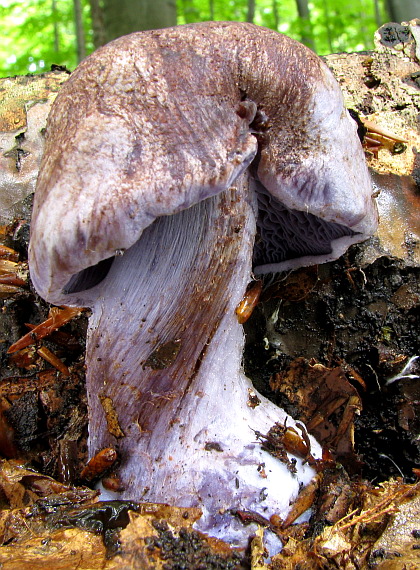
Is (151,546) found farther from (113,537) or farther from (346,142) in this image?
(346,142)

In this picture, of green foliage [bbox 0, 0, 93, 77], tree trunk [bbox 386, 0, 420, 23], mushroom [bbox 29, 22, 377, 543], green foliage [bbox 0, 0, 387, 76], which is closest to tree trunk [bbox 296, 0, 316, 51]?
green foliage [bbox 0, 0, 387, 76]

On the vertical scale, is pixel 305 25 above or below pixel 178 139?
below

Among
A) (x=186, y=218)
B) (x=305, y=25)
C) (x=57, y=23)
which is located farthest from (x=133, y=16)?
(x=57, y=23)

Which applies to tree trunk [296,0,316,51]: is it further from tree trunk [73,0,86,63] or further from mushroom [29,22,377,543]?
mushroom [29,22,377,543]

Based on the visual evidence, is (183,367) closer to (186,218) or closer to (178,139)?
(186,218)

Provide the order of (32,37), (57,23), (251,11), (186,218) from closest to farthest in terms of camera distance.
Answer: (186,218) < (32,37) < (251,11) < (57,23)

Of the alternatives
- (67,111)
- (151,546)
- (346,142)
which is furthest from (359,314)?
(67,111)

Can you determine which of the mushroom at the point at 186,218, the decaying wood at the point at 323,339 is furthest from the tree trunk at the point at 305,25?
the mushroom at the point at 186,218
